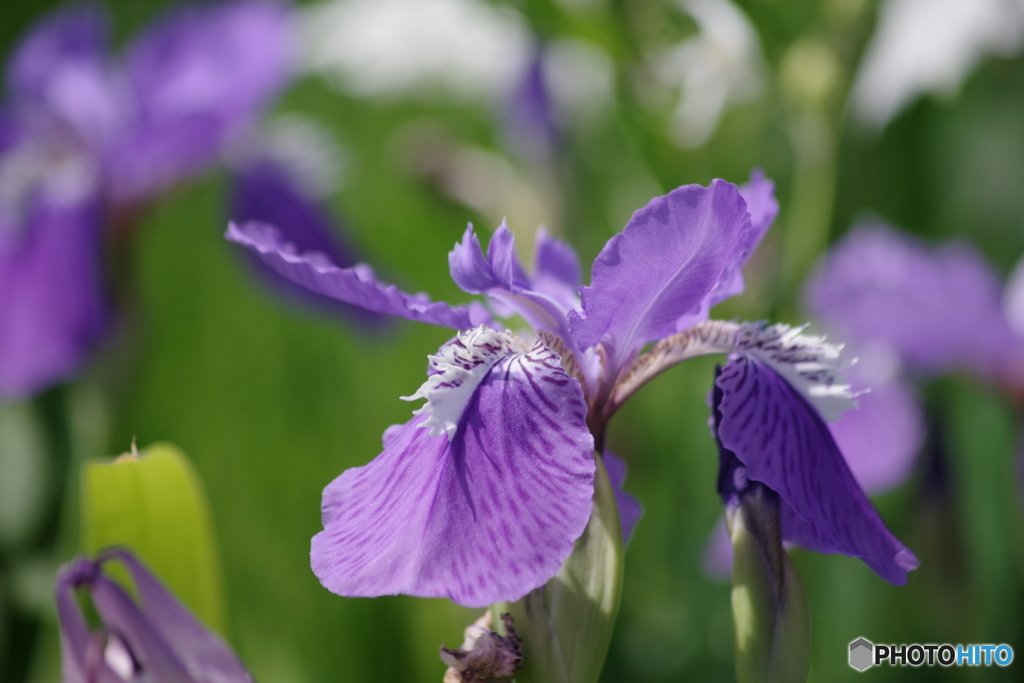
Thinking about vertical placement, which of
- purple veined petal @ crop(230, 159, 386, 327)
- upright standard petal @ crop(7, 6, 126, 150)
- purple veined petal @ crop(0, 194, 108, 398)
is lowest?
purple veined petal @ crop(0, 194, 108, 398)

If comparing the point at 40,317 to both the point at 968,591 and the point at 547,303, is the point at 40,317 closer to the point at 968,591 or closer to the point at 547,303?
the point at 547,303

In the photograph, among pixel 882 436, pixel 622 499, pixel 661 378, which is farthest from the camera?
pixel 661 378

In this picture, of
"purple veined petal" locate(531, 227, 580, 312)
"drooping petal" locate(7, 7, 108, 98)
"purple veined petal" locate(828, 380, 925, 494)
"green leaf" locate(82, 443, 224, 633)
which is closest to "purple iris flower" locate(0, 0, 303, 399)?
"drooping petal" locate(7, 7, 108, 98)

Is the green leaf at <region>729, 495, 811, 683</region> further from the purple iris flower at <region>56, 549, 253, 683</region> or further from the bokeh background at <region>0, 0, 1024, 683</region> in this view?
the bokeh background at <region>0, 0, 1024, 683</region>

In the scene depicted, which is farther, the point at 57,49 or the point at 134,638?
the point at 57,49

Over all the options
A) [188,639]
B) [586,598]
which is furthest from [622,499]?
[188,639]

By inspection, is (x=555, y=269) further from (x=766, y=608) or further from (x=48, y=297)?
(x=48, y=297)

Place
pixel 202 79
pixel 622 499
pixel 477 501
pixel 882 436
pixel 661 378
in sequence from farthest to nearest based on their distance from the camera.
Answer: pixel 661 378 → pixel 202 79 → pixel 882 436 → pixel 622 499 → pixel 477 501
